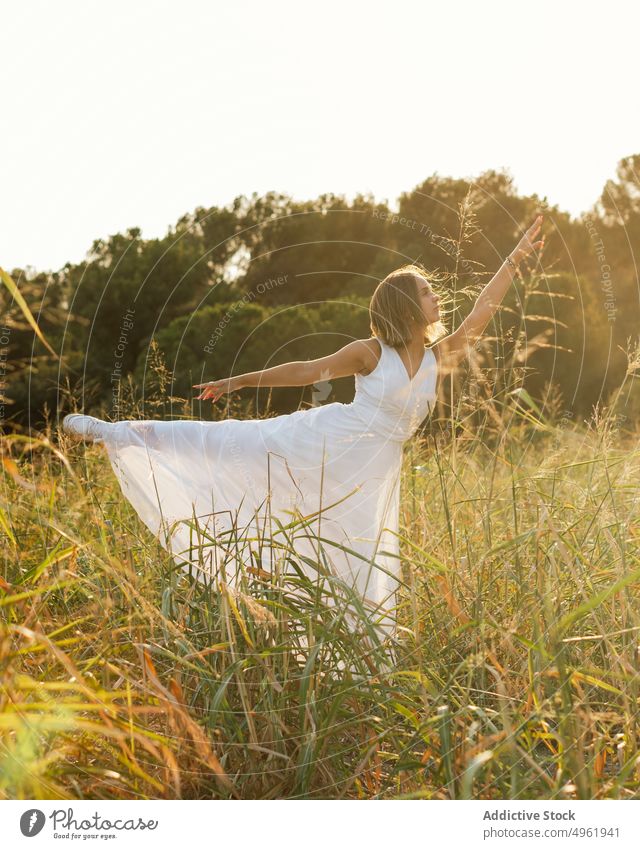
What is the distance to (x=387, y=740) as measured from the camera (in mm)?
2318

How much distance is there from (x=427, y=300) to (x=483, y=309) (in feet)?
0.97

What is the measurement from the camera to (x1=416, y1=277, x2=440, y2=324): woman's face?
4133 mm

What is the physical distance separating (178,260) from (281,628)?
6597mm

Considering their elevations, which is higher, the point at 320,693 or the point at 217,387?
the point at 217,387

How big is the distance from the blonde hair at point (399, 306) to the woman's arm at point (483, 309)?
175 mm

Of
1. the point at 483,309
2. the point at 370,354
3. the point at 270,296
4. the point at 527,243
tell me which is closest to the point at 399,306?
the point at 370,354

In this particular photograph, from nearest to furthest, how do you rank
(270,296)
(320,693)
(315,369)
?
1. (320,693)
2. (315,369)
3. (270,296)

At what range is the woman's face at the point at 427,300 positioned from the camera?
4.13 meters

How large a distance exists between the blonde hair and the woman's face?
0.02 metres

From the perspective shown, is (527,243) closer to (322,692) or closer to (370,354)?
(370,354)

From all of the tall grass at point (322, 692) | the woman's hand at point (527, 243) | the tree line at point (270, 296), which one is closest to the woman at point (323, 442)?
the woman's hand at point (527, 243)

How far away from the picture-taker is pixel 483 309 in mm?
4070

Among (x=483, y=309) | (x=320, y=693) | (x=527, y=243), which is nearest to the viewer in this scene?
(x=320, y=693)
